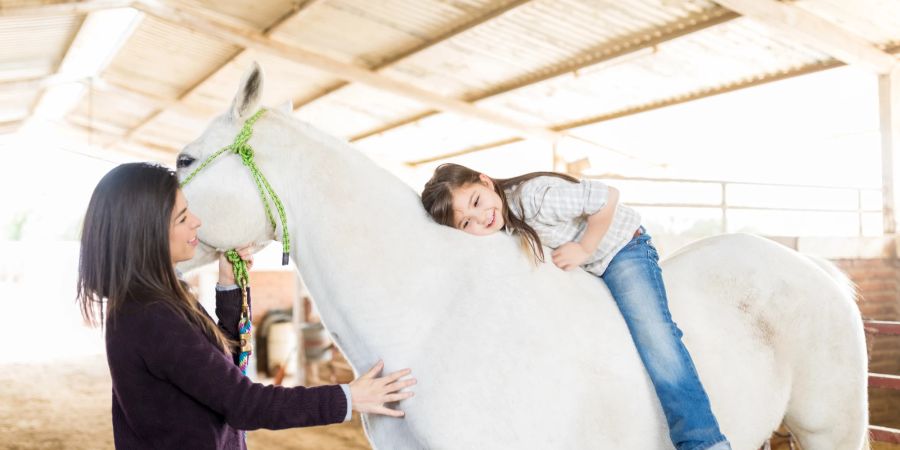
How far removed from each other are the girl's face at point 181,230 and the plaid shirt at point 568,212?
83 centimetres

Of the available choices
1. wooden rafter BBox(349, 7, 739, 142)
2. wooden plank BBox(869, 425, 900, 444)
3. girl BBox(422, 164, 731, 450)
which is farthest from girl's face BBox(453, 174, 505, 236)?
wooden rafter BBox(349, 7, 739, 142)

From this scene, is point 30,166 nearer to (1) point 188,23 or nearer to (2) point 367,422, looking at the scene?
(1) point 188,23

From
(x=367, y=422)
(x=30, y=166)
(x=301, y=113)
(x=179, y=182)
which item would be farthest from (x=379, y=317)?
(x=30, y=166)

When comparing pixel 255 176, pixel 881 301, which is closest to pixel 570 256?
pixel 255 176

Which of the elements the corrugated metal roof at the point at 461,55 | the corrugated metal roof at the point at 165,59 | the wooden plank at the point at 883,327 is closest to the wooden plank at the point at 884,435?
the wooden plank at the point at 883,327

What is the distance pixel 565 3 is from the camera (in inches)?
253

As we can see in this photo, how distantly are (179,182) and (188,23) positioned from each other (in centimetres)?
765

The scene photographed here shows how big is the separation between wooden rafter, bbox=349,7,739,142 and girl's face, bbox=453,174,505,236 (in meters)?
5.11

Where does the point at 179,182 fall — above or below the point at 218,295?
above

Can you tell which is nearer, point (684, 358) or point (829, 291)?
point (684, 358)

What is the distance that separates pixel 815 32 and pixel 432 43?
13.1 ft

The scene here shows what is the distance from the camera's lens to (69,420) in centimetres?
696

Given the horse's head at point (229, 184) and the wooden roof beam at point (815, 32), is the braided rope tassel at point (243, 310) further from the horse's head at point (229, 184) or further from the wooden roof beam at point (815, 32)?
the wooden roof beam at point (815, 32)

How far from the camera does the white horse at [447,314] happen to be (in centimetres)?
156
